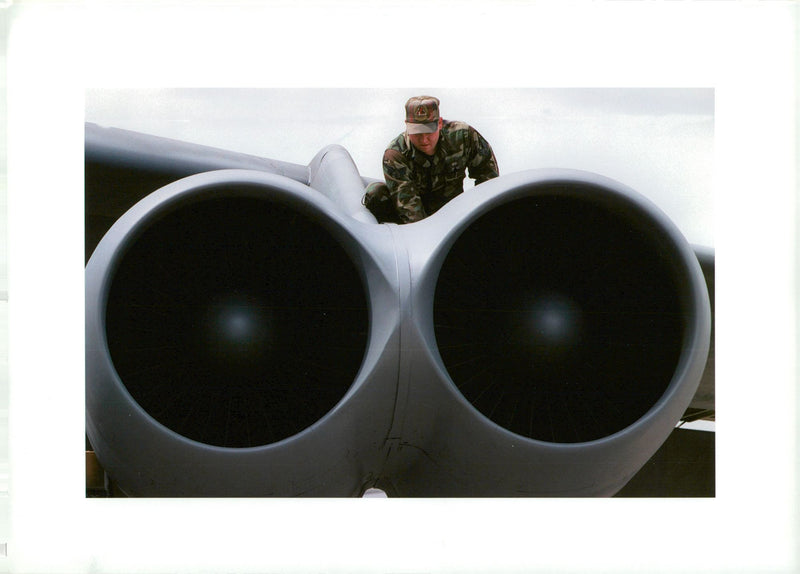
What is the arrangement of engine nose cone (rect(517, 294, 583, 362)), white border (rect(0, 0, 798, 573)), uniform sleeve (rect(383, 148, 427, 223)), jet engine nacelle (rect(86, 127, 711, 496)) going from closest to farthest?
1. jet engine nacelle (rect(86, 127, 711, 496))
2. engine nose cone (rect(517, 294, 583, 362))
3. uniform sleeve (rect(383, 148, 427, 223))
4. white border (rect(0, 0, 798, 573))

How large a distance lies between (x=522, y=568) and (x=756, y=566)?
2.08ft

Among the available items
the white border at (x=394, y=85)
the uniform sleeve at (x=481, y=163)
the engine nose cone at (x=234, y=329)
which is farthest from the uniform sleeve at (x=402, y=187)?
the engine nose cone at (x=234, y=329)

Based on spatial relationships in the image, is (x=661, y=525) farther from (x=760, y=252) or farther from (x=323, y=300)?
(x=323, y=300)

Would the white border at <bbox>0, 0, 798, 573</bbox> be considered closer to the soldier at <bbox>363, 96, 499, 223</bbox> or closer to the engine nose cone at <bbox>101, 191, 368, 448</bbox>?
the soldier at <bbox>363, 96, 499, 223</bbox>

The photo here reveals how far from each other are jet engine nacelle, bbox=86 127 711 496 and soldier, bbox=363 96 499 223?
0.25m

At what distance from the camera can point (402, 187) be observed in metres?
2.05

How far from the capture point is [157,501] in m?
2.08

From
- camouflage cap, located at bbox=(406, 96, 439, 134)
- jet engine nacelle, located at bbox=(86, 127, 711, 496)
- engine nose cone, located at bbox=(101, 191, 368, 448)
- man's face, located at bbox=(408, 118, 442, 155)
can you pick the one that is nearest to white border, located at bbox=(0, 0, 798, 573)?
camouflage cap, located at bbox=(406, 96, 439, 134)

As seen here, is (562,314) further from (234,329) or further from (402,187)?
(234,329)

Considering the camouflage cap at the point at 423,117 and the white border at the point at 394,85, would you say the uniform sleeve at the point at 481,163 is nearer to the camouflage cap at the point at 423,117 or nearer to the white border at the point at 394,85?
the camouflage cap at the point at 423,117

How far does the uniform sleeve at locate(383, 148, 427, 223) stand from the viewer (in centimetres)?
203

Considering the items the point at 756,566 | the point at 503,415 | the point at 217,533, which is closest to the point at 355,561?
the point at 217,533

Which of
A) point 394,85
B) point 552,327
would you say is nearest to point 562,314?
point 552,327

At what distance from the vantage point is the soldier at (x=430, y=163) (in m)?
2.07
